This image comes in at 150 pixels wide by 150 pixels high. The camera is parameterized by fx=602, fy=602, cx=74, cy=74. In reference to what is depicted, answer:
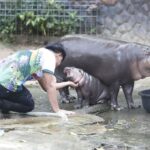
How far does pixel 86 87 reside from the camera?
8.34 metres

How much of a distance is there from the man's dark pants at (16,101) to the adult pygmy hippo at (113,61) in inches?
44.1

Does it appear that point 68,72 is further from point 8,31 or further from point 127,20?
point 8,31

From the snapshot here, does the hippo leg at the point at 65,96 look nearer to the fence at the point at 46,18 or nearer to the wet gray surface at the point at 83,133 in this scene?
the wet gray surface at the point at 83,133

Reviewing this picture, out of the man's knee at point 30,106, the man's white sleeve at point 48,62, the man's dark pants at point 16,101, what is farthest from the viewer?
the man's knee at point 30,106

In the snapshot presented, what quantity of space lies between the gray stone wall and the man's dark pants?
246 inches

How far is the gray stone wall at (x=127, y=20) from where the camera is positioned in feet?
44.7

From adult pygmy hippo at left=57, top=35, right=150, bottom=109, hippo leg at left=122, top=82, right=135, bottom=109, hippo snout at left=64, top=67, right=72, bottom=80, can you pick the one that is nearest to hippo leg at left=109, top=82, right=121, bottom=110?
adult pygmy hippo at left=57, top=35, right=150, bottom=109

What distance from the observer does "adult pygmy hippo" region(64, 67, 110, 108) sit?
8.26m

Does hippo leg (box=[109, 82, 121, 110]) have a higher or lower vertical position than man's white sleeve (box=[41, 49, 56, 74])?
lower

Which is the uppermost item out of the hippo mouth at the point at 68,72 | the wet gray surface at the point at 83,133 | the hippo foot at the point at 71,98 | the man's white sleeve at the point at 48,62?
the man's white sleeve at the point at 48,62

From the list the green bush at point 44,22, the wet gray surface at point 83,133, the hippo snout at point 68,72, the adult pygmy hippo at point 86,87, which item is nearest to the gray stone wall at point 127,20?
the green bush at point 44,22

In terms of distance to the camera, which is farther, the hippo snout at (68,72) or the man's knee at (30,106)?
the hippo snout at (68,72)

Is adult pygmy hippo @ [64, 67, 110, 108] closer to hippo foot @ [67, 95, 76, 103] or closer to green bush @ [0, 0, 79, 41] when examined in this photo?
hippo foot @ [67, 95, 76, 103]

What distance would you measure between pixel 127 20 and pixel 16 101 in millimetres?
6534
